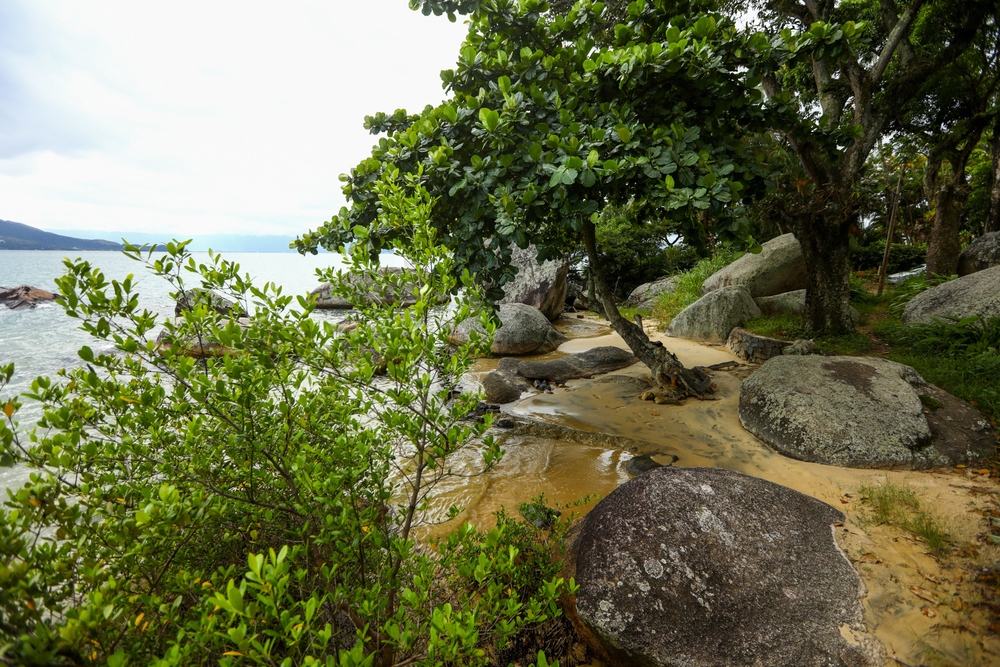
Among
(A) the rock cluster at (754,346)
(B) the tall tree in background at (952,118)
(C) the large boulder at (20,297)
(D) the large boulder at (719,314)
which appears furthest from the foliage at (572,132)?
(C) the large boulder at (20,297)

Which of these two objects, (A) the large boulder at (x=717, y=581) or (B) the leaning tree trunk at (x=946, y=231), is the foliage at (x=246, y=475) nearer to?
(A) the large boulder at (x=717, y=581)

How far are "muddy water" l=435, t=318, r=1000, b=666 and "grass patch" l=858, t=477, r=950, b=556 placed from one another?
0.06 meters

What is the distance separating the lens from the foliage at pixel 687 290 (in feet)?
41.9

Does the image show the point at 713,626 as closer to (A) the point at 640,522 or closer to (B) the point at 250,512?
Answer: (A) the point at 640,522

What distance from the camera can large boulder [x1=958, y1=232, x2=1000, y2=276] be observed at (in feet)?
32.4

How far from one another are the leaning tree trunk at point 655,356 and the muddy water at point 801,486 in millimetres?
275

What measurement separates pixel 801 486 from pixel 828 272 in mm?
5542

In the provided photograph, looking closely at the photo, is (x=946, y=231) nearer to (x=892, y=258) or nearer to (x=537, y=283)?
(x=892, y=258)

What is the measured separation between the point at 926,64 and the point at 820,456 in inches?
308

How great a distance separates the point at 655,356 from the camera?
20.3 feet

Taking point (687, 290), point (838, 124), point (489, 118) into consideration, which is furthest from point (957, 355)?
point (687, 290)

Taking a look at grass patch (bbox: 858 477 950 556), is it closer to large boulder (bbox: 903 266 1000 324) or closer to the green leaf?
the green leaf

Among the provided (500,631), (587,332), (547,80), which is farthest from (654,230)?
(500,631)

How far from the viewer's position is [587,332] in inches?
488
